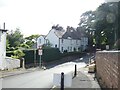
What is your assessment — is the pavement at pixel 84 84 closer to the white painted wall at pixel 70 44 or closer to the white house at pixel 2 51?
the white house at pixel 2 51

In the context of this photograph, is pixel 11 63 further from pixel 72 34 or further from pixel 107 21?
pixel 72 34

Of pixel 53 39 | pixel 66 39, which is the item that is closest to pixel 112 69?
pixel 53 39

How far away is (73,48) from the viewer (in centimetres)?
9919

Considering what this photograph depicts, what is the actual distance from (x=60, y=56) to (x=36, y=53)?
16120 millimetres

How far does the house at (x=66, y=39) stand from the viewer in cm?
8888

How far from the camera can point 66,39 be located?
3652 inches

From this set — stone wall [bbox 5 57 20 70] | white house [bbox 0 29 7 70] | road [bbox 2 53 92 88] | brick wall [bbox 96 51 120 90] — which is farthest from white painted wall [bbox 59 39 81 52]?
brick wall [bbox 96 51 120 90]

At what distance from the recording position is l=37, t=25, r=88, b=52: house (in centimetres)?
8888

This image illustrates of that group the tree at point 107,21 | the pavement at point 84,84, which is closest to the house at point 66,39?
the tree at point 107,21

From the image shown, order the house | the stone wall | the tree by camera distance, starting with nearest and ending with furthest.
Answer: the stone wall → the tree → the house

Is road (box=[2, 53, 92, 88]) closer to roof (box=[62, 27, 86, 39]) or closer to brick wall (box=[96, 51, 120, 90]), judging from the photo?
brick wall (box=[96, 51, 120, 90])

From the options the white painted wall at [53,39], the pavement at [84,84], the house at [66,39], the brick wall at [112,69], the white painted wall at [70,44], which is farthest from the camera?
the white painted wall at [70,44]

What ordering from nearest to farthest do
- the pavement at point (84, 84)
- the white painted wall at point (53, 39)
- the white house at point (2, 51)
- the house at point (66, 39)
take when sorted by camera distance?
1. the pavement at point (84, 84)
2. the white house at point (2, 51)
3. the white painted wall at point (53, 39)
4. the house at point (66, 39)

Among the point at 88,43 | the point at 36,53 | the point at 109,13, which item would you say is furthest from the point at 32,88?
the point at 88,43
